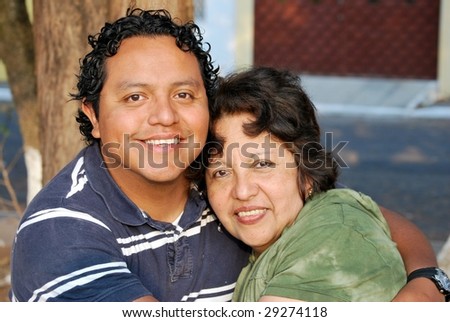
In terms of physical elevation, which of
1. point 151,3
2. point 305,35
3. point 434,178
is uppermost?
point 151,3

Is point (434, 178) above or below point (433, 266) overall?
below

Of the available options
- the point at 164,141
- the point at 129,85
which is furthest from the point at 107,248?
the point at 129,85

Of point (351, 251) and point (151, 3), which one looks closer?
point (351, 251)

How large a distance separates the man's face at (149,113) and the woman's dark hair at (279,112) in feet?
0.53

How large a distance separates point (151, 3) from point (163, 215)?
87 cm

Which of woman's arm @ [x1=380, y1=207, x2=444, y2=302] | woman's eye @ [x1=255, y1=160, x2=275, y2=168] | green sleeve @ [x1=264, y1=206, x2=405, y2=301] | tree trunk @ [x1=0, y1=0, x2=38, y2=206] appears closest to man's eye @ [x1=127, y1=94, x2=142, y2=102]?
woman's eye @ [x1=255, y1=160, x2=275, y2=168]

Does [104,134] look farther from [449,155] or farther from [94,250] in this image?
[449,155]

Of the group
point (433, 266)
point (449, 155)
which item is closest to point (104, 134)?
point (433, 266)

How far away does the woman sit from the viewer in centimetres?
262

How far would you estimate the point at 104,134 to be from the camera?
9.25 feet

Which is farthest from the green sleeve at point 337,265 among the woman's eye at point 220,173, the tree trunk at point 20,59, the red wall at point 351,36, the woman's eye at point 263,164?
the red wall at point 351,36

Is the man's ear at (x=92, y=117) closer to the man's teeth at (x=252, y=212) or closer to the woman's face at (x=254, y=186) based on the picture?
the woman's face at (x=254, y=186)

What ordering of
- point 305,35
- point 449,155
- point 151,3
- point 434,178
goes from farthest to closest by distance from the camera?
point 305,35 → point 449,155 → point 434,178 → point 151,3

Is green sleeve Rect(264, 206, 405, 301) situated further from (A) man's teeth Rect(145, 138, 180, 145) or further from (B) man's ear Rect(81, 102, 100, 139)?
(B) man's ear Rect(81, 102, 100, 139)
